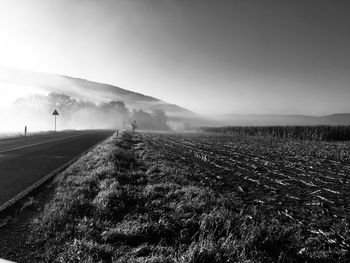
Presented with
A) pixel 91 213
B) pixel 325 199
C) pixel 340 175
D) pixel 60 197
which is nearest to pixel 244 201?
pixel 325 199

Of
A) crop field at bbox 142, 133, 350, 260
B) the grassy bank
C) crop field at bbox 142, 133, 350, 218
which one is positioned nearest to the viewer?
the grassy bank

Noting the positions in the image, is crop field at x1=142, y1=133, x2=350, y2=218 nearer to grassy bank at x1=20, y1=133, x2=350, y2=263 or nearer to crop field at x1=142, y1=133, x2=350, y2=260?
Result: crop field at x1=142, y1=133, x2=350, y2=260

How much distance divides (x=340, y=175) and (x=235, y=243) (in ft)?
22.8

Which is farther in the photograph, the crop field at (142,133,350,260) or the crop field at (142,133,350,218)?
the crop field at (142,133,350,218)

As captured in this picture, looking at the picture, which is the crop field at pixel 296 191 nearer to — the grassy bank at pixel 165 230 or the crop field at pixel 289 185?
the crop field at pixel 289 185

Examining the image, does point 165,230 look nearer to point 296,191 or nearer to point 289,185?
point 296,191

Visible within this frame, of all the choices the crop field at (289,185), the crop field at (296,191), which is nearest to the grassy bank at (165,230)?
the crop field at (296,191)

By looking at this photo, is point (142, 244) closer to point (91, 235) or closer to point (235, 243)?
point (91, 235)

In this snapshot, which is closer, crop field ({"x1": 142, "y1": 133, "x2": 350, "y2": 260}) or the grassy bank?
the grassy bank

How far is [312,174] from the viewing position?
27.0ft

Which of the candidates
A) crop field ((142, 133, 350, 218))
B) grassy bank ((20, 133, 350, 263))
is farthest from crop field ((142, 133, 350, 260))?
grassy bank ((20, 133, 350, 263))

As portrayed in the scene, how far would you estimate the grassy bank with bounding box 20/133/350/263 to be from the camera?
10.0 feet

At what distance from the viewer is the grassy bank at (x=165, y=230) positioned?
3.06 m

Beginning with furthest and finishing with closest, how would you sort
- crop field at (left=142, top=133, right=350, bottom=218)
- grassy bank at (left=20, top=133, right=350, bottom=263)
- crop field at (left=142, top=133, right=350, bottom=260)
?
1. crop field at (left=142, top=133, right=350, bottom=218)
2. crop field at (left=142, top=133, right=350, bottom=260)
3. grassy bank at (left=20, top=133, right=350, bottom=263)
